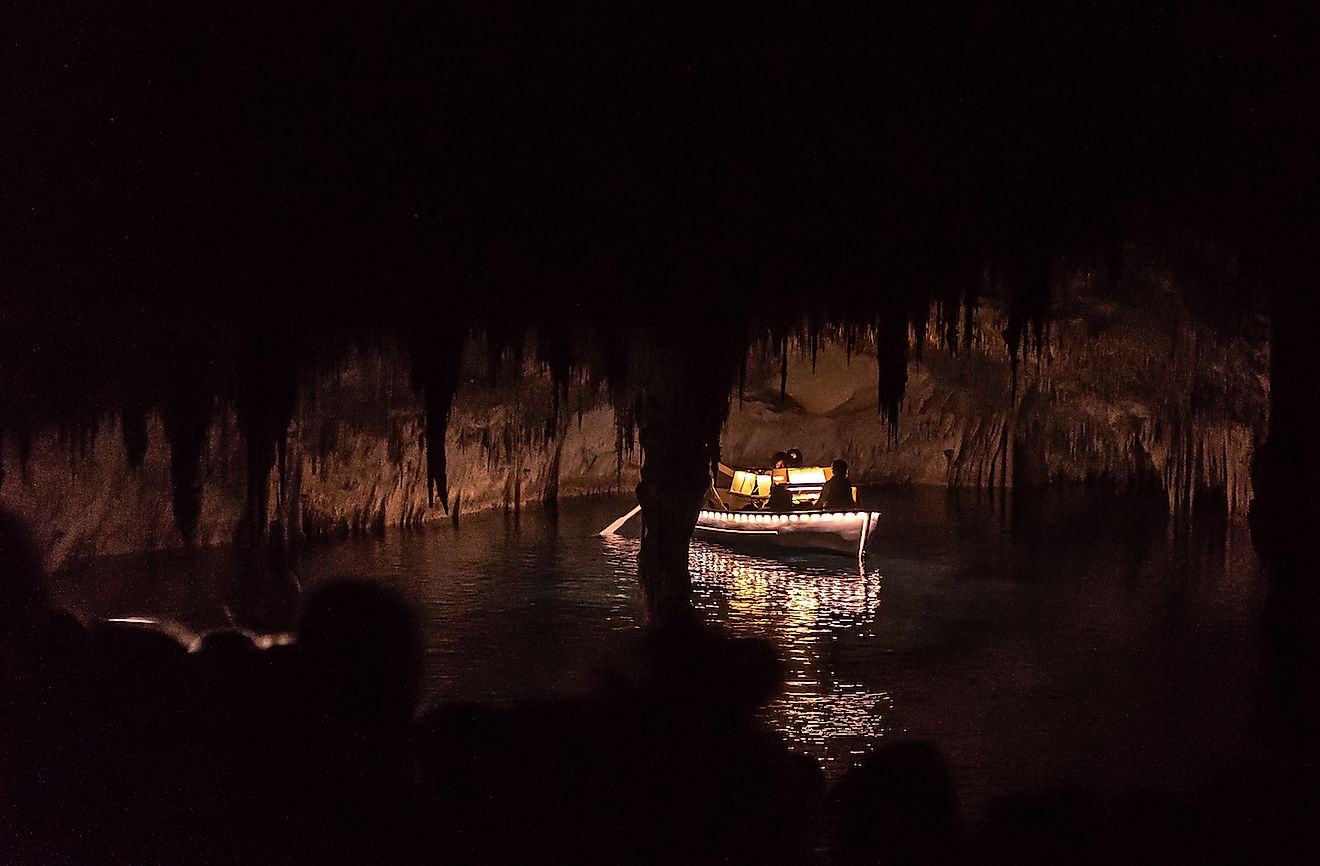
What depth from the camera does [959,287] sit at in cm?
884

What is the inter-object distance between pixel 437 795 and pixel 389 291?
3.99 meters

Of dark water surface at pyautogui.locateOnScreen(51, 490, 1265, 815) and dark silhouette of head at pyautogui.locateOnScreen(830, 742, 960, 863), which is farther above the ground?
dark silhouette of head at pyautogui.locateOnScreen(830, 742, 960, 863)

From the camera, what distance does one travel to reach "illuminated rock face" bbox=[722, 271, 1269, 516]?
716 inches

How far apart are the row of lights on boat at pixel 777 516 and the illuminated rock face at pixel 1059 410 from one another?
9.21 ft

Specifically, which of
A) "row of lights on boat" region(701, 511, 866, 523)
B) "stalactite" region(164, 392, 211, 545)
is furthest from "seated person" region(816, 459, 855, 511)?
"stalactite" region(164, 392, 211, 545)

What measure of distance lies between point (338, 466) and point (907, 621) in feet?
36.2

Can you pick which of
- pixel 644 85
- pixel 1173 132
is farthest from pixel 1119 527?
pixel 644 85

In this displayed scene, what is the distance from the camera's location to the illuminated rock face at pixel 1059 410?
18.2m

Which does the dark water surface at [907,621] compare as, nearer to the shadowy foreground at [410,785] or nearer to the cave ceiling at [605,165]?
the shadowy foreground at [410,785]

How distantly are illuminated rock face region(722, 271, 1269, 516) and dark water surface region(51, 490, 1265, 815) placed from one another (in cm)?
213

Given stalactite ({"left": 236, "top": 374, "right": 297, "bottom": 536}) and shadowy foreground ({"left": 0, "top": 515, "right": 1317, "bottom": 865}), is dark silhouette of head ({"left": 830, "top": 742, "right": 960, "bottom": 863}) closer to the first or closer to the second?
shadowy foreground ({"left": 0, "top": 515, "right": 1317, "bottom": 865})

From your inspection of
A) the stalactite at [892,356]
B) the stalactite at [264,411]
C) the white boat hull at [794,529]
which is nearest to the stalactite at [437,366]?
the stalactite at [264,411]

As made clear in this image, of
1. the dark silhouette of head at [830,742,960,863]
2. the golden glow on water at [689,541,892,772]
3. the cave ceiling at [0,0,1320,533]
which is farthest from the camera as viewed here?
the golden glow on water at [689,541,892,772]

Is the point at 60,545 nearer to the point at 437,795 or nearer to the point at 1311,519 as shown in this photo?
the point at 437,795
